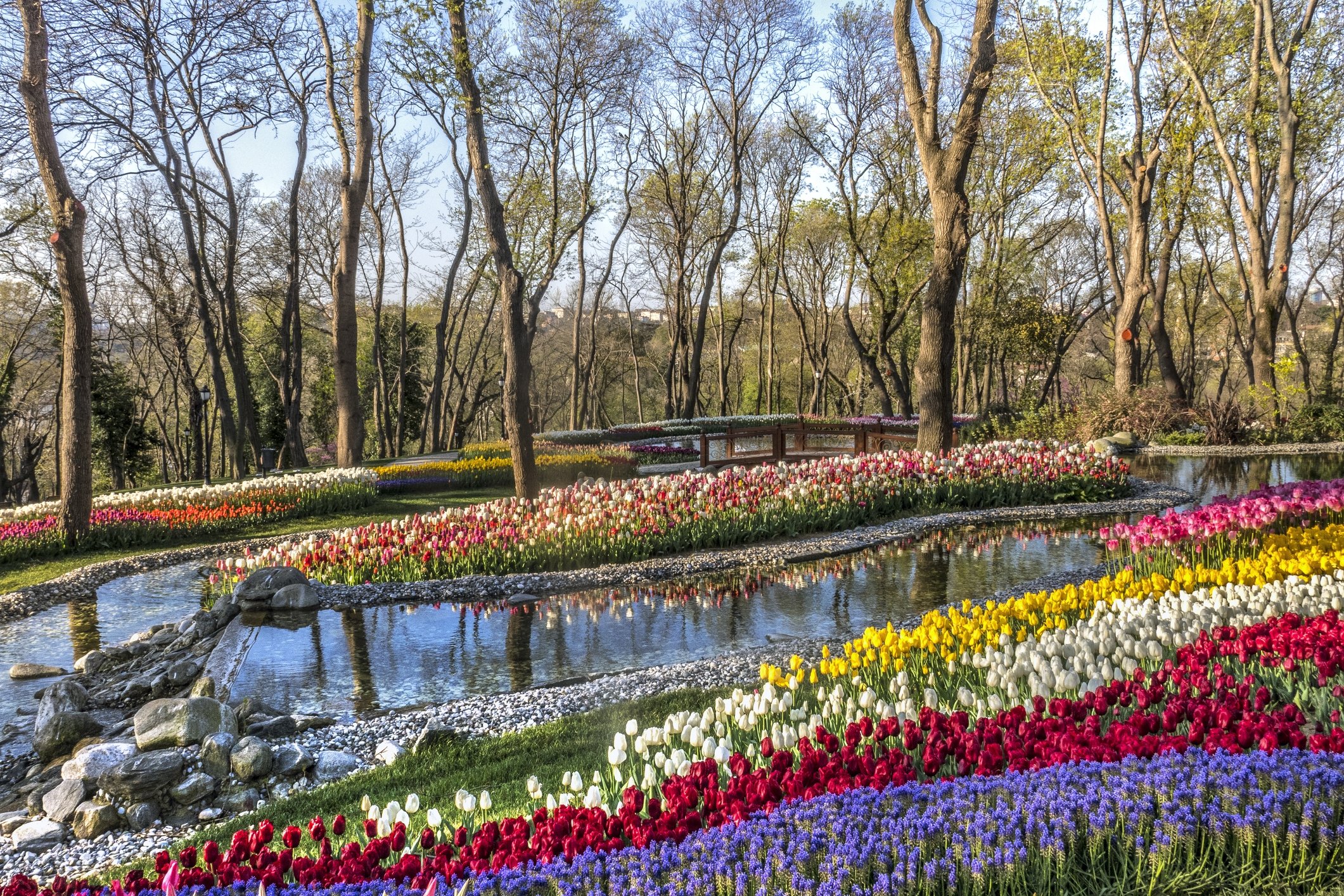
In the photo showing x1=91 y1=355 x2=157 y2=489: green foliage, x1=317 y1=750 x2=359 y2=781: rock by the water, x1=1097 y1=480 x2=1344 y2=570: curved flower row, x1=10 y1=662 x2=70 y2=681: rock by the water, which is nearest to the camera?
x1=317 y1=750 x2=359 y2=781: rock by the water

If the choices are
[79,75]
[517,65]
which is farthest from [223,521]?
[517,65]

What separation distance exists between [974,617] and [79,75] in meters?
19.2

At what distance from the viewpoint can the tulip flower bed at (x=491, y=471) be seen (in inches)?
733

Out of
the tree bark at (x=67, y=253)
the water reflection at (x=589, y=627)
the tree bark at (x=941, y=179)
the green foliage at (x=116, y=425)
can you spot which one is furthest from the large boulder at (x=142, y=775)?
the green foliage at (x=116, y=425)

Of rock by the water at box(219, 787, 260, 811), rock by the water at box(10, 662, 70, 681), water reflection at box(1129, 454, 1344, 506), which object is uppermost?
water reflection at box(1129, 454, 1344, 506)

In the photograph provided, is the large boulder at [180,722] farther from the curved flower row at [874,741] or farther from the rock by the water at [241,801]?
the curved flower row at [874,741]

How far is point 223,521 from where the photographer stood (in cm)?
1400

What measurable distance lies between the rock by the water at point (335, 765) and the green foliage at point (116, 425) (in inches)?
1193

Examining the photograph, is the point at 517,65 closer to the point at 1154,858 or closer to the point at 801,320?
the point at 801,320

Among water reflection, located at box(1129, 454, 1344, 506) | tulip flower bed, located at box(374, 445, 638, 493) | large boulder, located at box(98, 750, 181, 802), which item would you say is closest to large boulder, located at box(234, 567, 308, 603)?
large boulder, located at box(98, 750, 181, 802)

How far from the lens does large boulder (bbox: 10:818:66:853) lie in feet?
14.2

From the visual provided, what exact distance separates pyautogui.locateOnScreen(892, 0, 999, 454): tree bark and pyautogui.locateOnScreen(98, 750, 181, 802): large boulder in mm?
12032

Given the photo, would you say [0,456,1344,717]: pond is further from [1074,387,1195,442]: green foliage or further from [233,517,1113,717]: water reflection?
[1074,387,1195,442]: green foliage

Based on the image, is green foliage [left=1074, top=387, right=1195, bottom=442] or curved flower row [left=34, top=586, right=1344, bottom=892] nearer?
curved flower row [left=34, top=586, right=1344, bottom=892]
